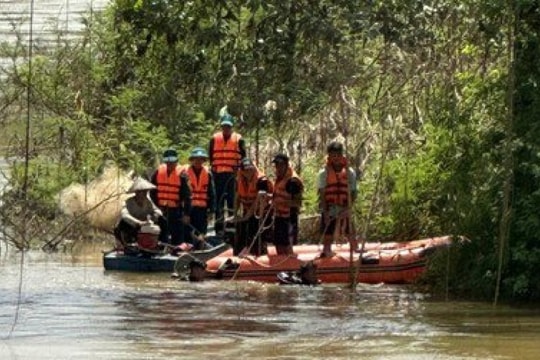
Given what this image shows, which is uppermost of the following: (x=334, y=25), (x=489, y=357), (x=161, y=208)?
(x=334, y=25)

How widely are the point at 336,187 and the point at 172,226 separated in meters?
3.36

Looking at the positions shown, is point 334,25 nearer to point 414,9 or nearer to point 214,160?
point 414,9

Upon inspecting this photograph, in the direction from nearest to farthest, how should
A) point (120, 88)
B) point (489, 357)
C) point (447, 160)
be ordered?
1. point (489, 357)
2. point (447, 160)
3. point (120, 88)

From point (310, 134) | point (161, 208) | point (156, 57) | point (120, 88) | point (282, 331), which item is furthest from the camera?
point (120, 88)

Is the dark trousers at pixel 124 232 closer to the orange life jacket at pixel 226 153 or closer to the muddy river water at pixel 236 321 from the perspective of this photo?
the muddy river water at pixel 236 321

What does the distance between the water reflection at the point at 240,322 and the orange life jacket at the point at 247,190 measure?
126cm

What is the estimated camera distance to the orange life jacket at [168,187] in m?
21.8

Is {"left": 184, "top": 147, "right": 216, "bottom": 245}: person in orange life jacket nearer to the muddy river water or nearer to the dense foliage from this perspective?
the dense foliage

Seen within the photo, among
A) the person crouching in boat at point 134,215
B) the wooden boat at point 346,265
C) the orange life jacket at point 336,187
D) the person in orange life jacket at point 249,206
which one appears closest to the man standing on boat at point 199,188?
the person crouching in boat at point 134,215

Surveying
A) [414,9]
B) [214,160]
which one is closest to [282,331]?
[414,9]

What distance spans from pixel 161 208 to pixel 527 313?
21.4 ft

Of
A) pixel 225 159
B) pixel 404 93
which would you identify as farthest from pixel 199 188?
pixel 404 93

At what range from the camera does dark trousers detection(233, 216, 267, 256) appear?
2023 cm

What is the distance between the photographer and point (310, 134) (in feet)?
77.7
